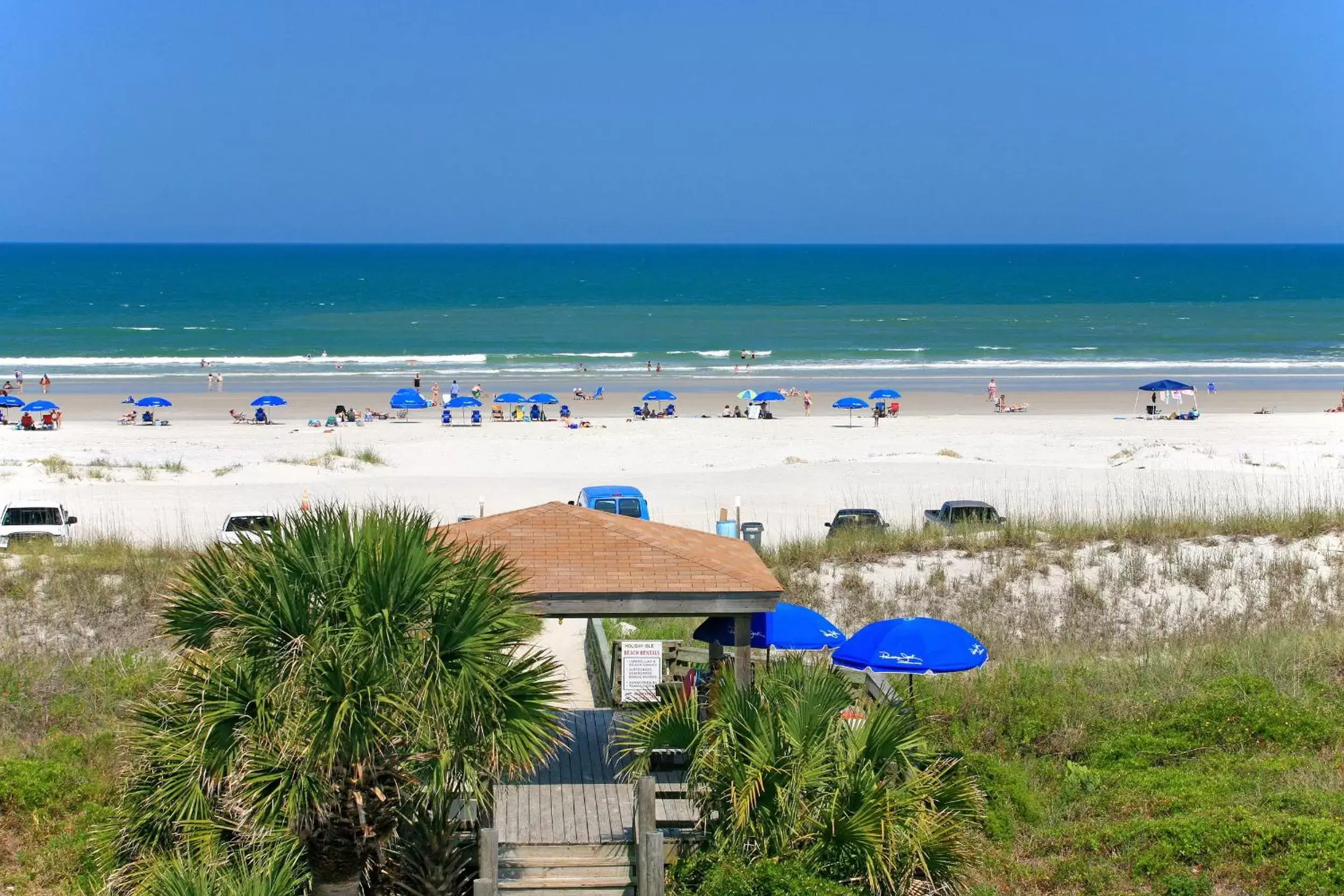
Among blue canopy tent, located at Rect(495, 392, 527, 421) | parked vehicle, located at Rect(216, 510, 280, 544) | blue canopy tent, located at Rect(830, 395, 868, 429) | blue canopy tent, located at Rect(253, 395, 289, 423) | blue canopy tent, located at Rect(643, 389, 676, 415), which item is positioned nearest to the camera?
parked vehicle, located at Rect(216, 510, 280, 544)

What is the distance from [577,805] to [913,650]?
3.43 m

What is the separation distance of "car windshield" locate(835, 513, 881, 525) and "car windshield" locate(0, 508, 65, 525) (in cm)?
1227

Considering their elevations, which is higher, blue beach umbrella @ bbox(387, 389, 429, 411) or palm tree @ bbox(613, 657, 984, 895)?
blue beach umbrella @ bbox(387, 389, 429, 411)

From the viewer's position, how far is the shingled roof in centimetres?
1031

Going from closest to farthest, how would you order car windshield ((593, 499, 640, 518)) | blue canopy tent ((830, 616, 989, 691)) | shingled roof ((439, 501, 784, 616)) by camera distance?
shingled roof ((439, 501, 784, 616)) < blue canopy tent ((830, 616, 989, 691)) < car windshield ((593, 499, 640, 518))

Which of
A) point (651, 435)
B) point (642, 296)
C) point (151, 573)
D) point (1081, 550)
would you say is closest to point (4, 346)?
point (651, 435)

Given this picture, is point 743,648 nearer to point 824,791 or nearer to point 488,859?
point 824,791

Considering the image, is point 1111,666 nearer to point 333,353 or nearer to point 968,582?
point 968,582

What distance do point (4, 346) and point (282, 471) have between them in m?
56.6

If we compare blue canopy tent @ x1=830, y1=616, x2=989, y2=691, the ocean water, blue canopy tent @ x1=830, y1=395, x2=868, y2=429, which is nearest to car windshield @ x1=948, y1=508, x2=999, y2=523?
blue canopy tent @ x1=830, y1=616, x2=989, y2=691

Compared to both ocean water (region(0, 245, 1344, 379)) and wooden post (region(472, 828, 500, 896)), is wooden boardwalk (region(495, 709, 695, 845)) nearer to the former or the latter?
wooden post (region(472, 828, 500, 896))

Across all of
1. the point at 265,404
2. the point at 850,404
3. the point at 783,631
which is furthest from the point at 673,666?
the point at 265,404

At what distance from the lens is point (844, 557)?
19.6 m

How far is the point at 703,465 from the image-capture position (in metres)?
34.5
